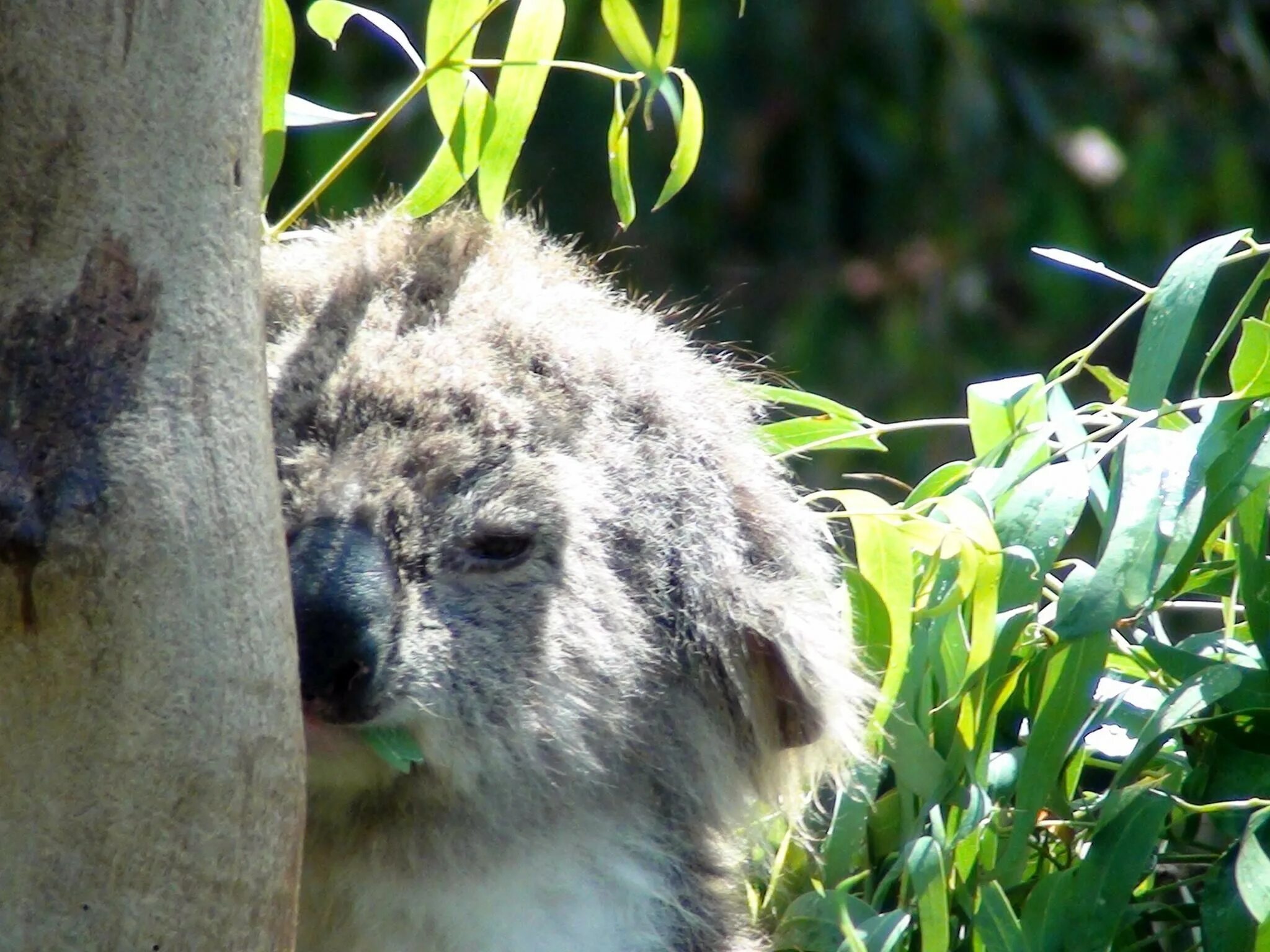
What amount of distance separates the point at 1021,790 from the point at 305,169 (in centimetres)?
253

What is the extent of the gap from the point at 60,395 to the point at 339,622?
296 mm

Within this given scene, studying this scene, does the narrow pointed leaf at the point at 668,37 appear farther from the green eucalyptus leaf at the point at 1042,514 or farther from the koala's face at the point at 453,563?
the green eucalyptus leaf at the point at 1042,514

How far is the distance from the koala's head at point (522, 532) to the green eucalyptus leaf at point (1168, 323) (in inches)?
11.4

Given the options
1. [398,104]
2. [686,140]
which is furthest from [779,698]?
[398,104]

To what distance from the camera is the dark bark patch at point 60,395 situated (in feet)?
2.68

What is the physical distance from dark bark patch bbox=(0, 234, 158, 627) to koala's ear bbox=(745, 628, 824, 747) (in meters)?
0.64

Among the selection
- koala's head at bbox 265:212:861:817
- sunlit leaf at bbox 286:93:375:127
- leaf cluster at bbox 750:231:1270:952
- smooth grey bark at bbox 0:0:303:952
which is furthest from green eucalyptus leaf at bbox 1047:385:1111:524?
smooth grey bark at bbox 0:0:303:952

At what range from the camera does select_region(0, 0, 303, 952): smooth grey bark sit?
32.7 inches

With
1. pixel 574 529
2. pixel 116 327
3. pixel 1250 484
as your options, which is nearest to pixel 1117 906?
pixel 1250 484

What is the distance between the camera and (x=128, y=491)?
0.84 m

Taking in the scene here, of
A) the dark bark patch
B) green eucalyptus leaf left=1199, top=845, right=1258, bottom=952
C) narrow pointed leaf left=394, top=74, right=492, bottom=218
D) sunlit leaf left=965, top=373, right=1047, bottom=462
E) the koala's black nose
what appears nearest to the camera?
the dark bark patch

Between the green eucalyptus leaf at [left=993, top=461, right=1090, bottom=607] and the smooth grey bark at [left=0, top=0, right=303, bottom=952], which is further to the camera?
the green eucalyptus leaf at [left=993, top=461, right=1090, bottom=607]

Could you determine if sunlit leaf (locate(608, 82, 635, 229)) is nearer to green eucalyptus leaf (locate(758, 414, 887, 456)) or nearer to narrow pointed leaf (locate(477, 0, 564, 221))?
narrow pointed leaf (locate(477, 0, 564, 221))

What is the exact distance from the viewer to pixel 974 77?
4.07 m
